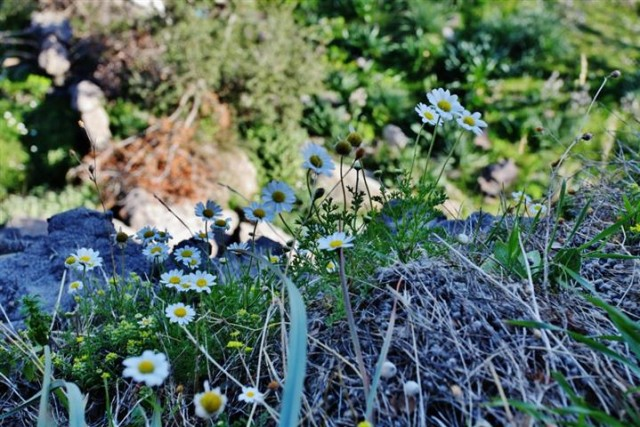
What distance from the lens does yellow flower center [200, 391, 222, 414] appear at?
118cm

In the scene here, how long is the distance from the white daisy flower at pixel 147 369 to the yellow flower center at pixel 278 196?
0.58m

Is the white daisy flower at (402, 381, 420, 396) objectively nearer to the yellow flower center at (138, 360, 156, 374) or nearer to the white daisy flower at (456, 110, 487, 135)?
the yellow flower center at (138, 360, 156, 374)

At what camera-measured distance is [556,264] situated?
1678 millimetres

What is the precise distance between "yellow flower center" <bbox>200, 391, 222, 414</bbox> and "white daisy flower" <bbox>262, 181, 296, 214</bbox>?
0.61 m

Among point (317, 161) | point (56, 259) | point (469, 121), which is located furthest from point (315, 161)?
point (56, 259)

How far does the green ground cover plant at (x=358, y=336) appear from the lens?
52.6 inches

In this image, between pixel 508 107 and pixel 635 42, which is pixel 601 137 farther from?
pixel 635 42

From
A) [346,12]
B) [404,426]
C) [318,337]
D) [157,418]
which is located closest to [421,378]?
[404,426]

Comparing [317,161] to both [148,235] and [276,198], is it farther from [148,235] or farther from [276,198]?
[148,235]

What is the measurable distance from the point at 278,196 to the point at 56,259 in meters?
1.21

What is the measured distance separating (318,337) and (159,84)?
16.6ft

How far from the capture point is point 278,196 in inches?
66.1

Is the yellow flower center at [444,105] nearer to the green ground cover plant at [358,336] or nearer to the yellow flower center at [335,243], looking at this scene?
the green ground cover plant at [358,336]

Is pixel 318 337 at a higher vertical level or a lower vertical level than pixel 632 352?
lower
